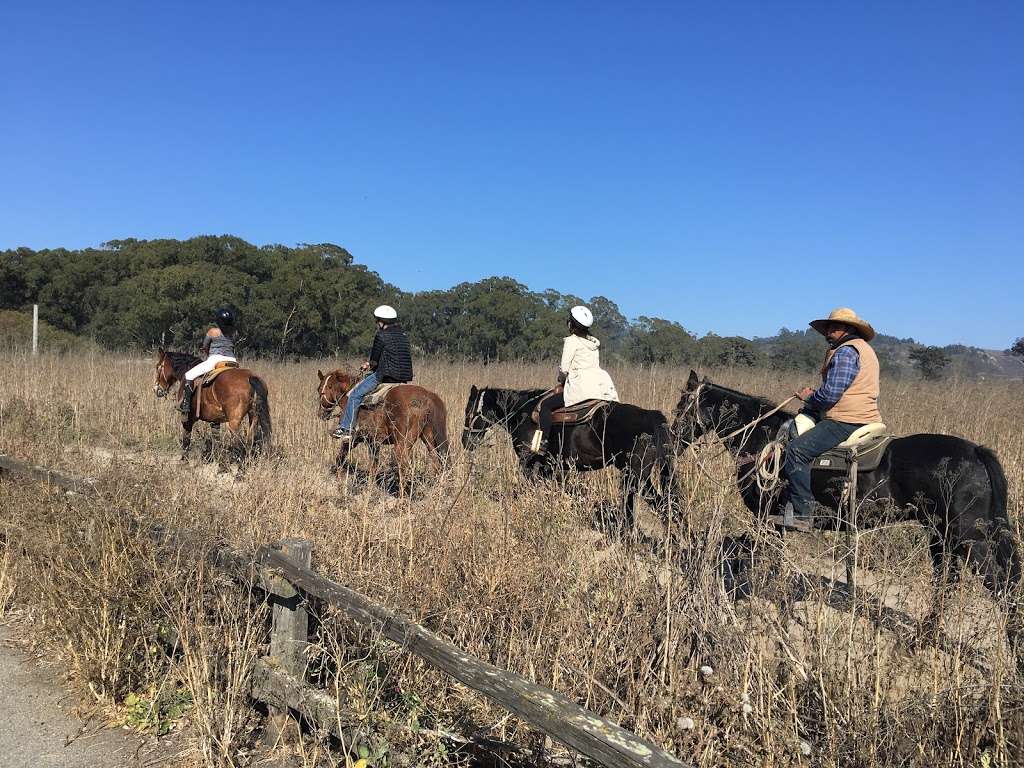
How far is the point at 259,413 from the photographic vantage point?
9414 mm

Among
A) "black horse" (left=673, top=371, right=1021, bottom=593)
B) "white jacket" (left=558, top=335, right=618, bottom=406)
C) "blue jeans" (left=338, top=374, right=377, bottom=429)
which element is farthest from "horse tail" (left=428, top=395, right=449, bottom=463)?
"black horse" (left=673, top=371, right=1021, bottom=593)

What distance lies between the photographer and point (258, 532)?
4.48m

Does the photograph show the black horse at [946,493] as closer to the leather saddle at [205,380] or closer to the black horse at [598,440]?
the black horse at [598,440]

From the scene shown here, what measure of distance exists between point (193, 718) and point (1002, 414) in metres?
10.9

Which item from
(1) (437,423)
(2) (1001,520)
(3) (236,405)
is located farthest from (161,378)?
(2) (1001,520)

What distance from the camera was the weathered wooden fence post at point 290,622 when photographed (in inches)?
138

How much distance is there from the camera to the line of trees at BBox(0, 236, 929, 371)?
2480cm

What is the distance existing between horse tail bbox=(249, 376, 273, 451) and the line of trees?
11.7 metres

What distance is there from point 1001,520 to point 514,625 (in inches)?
138

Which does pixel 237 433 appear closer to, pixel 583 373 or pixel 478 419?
pixel 478 419

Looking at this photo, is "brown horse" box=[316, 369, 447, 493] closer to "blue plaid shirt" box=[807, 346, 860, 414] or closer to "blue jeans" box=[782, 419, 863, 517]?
"blue jeans" box=[782, 419, 863, 517]

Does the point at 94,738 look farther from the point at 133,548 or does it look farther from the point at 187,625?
the point at 133,548

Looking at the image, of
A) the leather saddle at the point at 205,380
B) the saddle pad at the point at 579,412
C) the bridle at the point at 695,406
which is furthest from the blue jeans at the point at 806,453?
the leather saddle at the point at 205,380

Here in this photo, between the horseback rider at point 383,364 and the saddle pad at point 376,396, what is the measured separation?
0.06 metres
